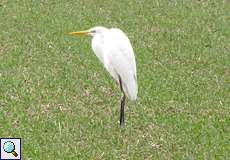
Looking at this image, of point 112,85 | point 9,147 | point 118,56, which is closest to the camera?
point 9,147

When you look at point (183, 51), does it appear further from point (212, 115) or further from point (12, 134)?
point (12, 134)

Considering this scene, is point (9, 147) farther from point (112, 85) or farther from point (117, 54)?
point (112, 85)

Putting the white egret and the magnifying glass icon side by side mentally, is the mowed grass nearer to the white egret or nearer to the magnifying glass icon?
the magnifying glass icon

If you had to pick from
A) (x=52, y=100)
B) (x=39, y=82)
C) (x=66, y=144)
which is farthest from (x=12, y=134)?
(x=39, y=82)

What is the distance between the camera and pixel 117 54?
A: 8016mm

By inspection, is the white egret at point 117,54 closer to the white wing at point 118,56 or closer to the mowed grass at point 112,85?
the white wing at point 118,56

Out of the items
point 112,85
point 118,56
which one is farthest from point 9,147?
point 112,85

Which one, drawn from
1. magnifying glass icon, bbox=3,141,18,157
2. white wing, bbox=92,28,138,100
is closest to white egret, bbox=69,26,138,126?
white wing, bbox=92,28,138,100

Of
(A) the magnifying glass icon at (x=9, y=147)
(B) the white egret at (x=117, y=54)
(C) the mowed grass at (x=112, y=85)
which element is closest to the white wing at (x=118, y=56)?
(B) the white egret at (x=117, y=54)

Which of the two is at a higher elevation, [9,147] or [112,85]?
[112,85]

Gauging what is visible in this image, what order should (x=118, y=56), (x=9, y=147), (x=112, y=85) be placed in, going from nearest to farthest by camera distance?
(x=9, y=147) → (x=118, y=56) → (x=112, y=85)

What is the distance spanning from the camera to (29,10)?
593 inches

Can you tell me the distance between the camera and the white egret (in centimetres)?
802

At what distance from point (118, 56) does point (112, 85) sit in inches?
83.5
